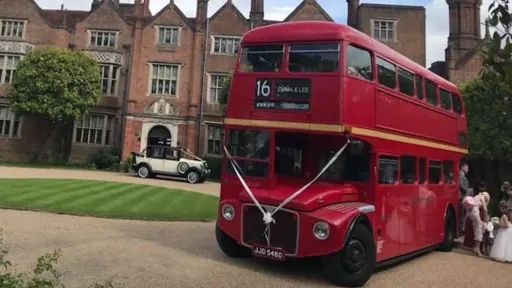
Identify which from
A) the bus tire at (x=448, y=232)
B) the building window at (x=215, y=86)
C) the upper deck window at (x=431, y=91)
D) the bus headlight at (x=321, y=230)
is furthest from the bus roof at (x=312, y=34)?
the building window at (x=215, y=86)

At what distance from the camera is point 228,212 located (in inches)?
267

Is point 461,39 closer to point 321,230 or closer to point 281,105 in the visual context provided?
point 281,105

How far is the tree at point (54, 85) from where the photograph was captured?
27.2 meters

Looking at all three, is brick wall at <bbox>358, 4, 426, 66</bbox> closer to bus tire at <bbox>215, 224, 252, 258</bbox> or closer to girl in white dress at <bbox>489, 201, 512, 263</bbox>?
girl in white dress at <bbox>489, 201, 512, 263</bbox>

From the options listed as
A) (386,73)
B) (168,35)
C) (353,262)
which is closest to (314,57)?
(386,73)

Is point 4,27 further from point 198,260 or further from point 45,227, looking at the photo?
point 198,260

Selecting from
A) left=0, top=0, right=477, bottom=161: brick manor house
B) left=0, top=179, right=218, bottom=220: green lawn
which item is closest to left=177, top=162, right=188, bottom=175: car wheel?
left=0, top=179, right=218, bottom=220: green lawn

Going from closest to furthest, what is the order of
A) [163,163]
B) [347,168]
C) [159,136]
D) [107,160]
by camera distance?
1. [347,168]
2. [163,163]
3. [107,160]
4. [159,136]

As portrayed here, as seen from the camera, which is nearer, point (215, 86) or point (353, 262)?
point (353, 262)

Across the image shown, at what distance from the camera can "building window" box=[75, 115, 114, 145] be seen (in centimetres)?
3067

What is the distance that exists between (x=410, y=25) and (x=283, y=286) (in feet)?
100

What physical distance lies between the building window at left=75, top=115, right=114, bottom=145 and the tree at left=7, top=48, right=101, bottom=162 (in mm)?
2024

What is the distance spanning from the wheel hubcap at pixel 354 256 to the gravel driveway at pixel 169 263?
1.26 feet

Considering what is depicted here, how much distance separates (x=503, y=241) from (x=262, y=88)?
653cm
